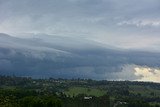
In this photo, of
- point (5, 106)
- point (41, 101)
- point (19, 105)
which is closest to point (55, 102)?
point (41, 101)

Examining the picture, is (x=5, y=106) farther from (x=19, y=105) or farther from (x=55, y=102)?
(x=55, y=102)

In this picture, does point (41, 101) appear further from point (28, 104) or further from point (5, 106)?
point (5, 106)

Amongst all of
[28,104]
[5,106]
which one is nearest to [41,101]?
[28,104]

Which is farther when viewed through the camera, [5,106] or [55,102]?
[55,102]

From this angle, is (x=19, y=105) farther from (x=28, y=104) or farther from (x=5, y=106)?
(x=5, y=106)

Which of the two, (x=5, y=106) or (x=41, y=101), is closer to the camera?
(x=5, y=106)

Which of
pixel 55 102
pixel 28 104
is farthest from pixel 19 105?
pixel 55 102
